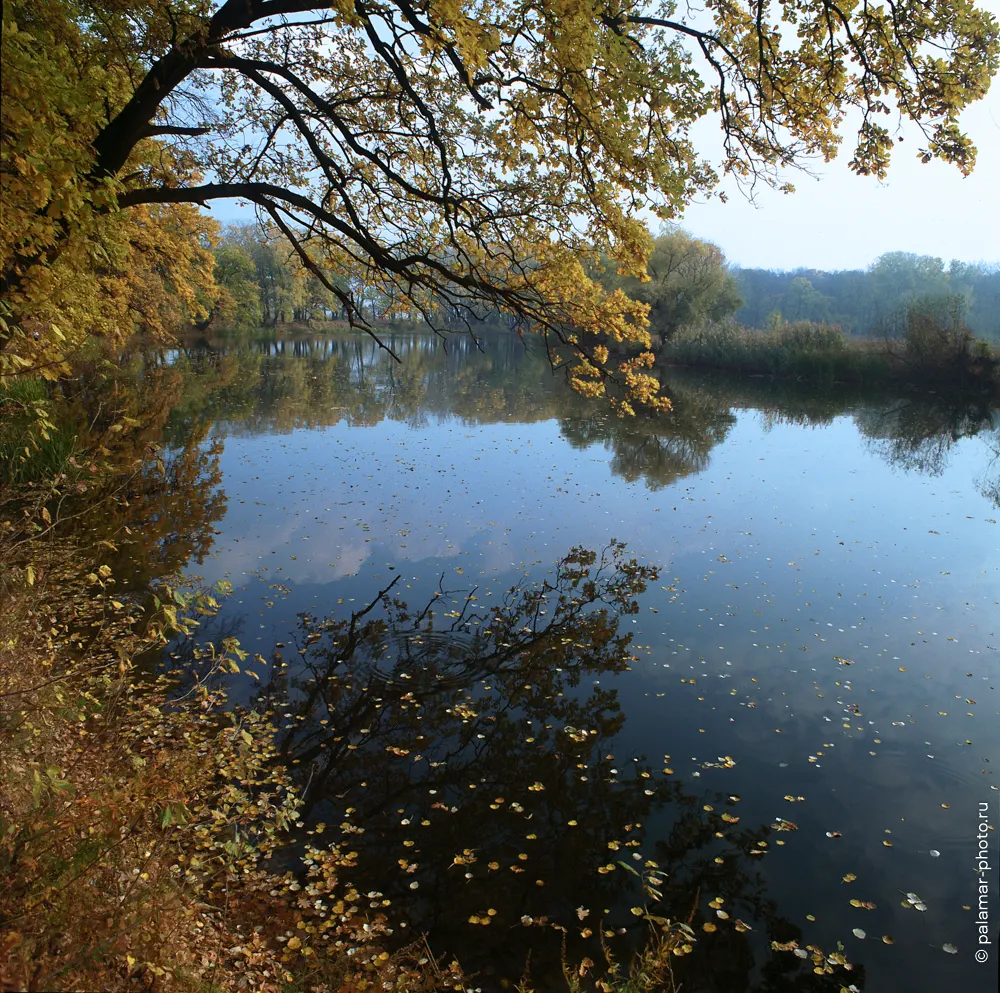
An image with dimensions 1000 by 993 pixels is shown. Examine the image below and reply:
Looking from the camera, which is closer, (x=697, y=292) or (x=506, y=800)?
(x=506, y=800)

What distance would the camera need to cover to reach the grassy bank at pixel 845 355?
33875mm

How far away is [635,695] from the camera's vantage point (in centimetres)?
708

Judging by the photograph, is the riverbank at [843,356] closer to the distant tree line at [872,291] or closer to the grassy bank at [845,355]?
the grassy bank at [845,355]

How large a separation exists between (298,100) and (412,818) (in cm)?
1007

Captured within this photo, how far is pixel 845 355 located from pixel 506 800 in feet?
134

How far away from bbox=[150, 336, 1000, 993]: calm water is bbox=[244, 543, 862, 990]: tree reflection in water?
0.02m

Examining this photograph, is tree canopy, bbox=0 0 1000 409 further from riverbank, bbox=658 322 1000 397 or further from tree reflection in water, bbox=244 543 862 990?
riverbank, bbox=658 322 1000 397

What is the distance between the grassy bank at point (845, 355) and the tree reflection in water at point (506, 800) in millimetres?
35012

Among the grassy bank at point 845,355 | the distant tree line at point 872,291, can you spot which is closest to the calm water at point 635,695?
the grassy bank at point 845,355

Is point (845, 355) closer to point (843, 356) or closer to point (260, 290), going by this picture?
point (843, 356)

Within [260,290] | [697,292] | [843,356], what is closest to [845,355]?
[843,356]

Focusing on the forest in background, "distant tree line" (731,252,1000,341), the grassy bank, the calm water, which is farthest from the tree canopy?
"distant tree line" (731,252,1000,341)

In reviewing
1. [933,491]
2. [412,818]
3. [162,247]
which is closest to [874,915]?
[412,818]

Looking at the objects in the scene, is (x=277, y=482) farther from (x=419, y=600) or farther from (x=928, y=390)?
(x=928, y=390)
